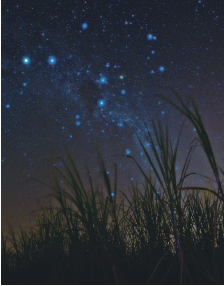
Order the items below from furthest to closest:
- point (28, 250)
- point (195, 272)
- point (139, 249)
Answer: point (28, 250)
point (139, 249)
point (195, 272)

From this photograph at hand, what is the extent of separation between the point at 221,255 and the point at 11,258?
125 cm

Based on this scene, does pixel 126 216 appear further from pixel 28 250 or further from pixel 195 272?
pixel 28 250

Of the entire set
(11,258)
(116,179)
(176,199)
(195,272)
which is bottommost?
(195,272)

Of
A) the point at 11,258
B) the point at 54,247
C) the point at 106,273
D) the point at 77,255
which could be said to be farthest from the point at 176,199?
the point at 11,258

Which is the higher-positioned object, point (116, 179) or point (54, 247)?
point (116, 179)

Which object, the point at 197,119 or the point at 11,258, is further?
the point at 11,258

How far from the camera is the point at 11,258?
1394mm

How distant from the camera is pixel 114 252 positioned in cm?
98

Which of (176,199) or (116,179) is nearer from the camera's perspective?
(176,199)

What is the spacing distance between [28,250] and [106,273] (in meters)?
0.60

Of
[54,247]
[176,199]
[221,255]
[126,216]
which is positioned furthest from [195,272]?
[54,247]

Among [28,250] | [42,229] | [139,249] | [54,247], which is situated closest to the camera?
[139,249]

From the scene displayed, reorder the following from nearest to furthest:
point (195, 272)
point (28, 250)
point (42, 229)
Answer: point (195, 272)
point (28, 250)
point (42, 229)

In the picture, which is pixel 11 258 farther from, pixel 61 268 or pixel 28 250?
pixel 61 268
